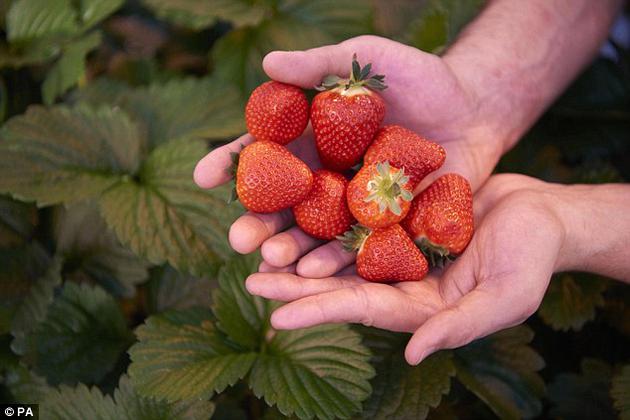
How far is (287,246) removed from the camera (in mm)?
1111

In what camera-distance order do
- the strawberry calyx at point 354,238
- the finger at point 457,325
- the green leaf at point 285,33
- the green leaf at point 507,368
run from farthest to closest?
the green leaf at point 285,33
the green leaf at point 507,368
the strawberry calyx at point 354,238
the finger at point 457,325

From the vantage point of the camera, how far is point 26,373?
1310 millimetres

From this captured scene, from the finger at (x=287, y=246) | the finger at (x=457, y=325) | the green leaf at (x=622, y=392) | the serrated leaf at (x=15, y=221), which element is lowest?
the green leaf at (x=622, y=392)

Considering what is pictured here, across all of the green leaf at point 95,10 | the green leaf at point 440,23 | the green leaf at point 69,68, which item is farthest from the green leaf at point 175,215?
the green leaf at point 440,23

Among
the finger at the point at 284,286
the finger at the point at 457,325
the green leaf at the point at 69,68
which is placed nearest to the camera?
the finger at the point at 457,325

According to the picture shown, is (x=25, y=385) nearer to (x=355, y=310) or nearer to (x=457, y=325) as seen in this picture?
(x=355, y=310)

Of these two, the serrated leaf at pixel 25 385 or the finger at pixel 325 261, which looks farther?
the serrated leaf at pixel 25 385

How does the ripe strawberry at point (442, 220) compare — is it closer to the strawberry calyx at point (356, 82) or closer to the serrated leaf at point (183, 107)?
the strawberry calyx at point (356, 82)

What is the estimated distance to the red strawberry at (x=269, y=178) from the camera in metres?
1.07

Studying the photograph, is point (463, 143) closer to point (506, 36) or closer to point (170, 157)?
point (506, 36)

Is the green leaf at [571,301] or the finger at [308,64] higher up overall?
the finger at [308,64]

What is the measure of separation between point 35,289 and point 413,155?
35.1 inches

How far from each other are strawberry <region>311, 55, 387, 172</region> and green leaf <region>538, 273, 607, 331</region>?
1.79 feet

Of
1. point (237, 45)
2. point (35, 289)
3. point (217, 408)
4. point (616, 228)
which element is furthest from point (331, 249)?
point (237, 45)
